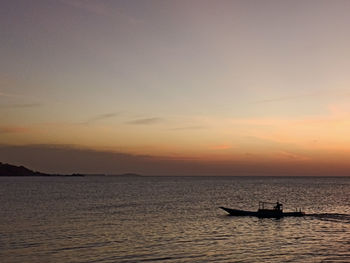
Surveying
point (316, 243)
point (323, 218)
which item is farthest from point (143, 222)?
point (323, 218)

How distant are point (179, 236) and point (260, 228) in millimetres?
12225

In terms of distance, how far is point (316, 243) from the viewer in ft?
113

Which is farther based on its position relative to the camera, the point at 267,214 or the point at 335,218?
the point at 267,214

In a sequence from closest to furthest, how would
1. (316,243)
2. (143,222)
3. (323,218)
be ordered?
1. (316,243)
2. (143,222)
3. (323,218)

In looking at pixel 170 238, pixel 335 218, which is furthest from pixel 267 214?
pixel 170 238

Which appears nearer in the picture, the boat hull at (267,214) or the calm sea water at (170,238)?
the calm sea water at (170,238)

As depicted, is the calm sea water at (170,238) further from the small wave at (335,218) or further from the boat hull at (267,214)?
the boat hull at (267,214)

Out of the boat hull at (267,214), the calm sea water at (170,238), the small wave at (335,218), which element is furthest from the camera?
the boat hull at (267,214)

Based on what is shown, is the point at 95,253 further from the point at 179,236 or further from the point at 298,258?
the point at 298,258

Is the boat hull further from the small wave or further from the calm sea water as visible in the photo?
the small wave

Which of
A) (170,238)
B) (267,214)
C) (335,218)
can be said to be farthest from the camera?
(267,214)

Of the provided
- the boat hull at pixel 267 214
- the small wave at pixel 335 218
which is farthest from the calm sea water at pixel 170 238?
the boat hull at pixel 267 214

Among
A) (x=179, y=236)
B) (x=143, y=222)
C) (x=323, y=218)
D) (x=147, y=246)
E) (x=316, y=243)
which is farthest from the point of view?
(x=323, y=218)

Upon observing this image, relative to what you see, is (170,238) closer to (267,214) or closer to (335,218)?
(267,214)
